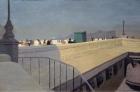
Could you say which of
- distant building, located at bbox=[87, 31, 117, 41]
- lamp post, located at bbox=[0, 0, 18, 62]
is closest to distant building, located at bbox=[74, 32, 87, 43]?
distant building, located at bbox=[87, 31, 117, 41]

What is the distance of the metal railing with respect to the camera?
2.45m

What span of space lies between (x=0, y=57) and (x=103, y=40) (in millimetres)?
939

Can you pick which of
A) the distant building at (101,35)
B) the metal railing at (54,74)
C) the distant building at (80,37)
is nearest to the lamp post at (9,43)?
the metal railing at (54,74)

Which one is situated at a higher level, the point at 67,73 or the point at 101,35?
the point at 101,35

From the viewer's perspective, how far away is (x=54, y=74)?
8.43ft

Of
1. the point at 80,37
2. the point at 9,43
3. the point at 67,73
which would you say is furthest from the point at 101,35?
the point at 9,43

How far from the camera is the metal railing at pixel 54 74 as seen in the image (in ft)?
8.02

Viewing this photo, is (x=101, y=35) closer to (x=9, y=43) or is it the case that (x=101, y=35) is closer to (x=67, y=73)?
(x=67, y=73)

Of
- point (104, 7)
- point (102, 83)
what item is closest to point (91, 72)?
point (102, 83)

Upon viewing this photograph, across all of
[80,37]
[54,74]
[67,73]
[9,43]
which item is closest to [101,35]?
[80,37]

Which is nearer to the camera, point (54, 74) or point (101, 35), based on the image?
point (101, 35)

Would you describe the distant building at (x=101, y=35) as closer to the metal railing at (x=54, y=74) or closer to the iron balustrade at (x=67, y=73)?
the iron balustrade at (x=67, y=73)

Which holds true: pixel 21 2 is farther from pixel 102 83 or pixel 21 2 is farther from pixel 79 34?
pixel 102 83

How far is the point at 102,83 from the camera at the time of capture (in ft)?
7.98
